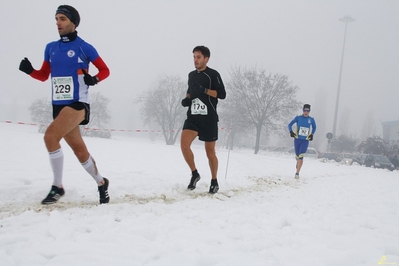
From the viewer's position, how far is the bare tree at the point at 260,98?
28.5 meters

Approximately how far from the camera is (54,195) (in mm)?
2850

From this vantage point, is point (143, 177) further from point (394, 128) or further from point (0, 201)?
point (394, 128)

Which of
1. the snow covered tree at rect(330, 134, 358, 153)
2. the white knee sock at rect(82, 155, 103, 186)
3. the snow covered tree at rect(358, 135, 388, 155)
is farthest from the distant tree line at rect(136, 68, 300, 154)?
the white knee sock at rect(82, 155, 103, 186)

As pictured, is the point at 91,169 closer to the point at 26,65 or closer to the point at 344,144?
the point at 26,65

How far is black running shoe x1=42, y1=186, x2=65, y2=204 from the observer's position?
9.18 ft

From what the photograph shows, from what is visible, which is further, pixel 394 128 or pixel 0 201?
pixel 394 128

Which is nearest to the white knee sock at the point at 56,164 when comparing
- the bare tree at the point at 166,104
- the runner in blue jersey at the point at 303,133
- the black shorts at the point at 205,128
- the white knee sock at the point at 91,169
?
the white knee sock at the point at 91,169

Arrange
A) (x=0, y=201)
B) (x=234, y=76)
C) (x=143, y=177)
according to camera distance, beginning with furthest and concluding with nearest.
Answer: (x=234, y=76), (x=143, y=177), (x=0, y=201)

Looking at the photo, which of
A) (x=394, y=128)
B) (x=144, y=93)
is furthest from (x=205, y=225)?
(x=394, y=128)

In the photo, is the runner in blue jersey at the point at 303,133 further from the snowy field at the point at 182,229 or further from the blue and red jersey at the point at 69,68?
the blue and red jersey at the point at 69,68

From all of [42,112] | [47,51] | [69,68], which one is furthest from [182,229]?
[42,112]

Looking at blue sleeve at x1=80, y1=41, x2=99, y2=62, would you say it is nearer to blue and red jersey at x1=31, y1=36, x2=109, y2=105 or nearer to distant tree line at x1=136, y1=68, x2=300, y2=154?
blue and red jersey at x1=31, y1=36, x2=109, y2=105

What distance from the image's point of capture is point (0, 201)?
9.27 ft

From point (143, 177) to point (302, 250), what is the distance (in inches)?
127
